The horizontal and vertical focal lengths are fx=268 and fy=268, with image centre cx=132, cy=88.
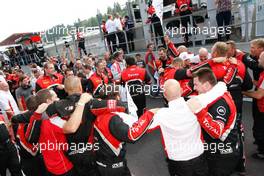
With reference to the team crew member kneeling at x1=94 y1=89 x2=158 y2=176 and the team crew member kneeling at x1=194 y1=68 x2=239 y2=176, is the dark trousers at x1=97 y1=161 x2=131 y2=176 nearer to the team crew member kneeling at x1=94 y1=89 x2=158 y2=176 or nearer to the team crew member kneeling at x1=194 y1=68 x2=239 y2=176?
the team crew member kneeling at x1=94 y1=89 x2=158 y2=176

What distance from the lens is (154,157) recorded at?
16.2 feet

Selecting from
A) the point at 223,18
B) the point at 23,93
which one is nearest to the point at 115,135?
the point at 23,93

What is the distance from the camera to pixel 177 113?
2.49 m

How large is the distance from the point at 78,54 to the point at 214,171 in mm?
12153

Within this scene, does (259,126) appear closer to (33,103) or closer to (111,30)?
(33,103)

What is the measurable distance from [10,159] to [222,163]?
9.82 feet

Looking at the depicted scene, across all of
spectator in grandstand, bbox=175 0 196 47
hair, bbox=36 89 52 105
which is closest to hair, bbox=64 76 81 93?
hair, bbox=36 89 52 105

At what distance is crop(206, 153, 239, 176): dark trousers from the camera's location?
2811 millimetres

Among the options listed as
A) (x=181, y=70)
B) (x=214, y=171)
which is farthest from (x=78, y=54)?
(x=214, y=171)

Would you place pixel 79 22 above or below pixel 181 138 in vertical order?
above

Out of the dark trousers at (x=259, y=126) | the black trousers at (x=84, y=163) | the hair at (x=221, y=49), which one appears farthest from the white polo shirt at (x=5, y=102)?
the dark trousers at (x=259, y=126)

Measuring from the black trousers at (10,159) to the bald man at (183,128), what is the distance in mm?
2378

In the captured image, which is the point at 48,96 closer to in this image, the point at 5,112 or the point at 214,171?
the point at 214,171

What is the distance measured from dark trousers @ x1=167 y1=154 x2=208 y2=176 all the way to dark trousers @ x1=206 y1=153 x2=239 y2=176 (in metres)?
0.16
